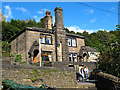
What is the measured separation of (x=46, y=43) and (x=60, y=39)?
105 inches

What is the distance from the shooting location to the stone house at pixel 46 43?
22484 millimetres

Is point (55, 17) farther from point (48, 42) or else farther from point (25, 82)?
point (25, 82)

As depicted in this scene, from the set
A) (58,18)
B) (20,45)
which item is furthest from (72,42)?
(20,45)

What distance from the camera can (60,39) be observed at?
82.1 feet

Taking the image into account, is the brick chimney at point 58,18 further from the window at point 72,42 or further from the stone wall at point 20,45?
the stone wall at point 20,45

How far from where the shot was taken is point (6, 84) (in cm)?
786

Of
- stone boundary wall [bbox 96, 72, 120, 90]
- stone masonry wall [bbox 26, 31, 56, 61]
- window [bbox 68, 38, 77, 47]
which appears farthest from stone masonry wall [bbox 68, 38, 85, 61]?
stone boundary wall [bbox 96, 72, 120, 90]

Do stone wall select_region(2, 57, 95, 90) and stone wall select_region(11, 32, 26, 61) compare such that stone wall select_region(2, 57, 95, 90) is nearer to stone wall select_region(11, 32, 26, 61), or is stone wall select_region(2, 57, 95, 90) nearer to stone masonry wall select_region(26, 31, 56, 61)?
stone masonry wall select_region(26, 31, 56, 61)

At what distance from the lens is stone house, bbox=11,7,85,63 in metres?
22.5

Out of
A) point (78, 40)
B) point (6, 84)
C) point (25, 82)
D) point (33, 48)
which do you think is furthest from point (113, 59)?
point (78, 40)

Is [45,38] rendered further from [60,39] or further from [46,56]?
[46,56]

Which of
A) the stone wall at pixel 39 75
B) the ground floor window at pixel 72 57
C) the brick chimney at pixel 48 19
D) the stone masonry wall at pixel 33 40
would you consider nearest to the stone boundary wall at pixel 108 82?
the stone wall at pixel 39 75

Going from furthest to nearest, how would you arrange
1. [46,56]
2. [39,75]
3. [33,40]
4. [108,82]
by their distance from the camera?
[46,56], [33,40], [39,75], [108,82]

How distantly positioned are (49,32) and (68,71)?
41.0 ft
